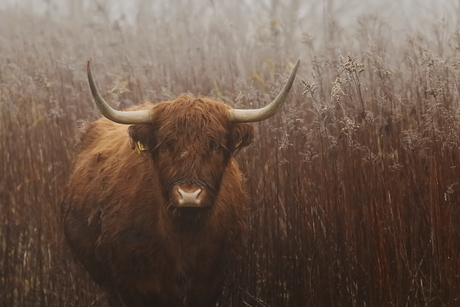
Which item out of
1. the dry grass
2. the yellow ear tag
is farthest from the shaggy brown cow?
the dry grass

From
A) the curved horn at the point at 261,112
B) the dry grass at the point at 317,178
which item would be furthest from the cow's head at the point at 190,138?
the dry grass at the point at 317,178

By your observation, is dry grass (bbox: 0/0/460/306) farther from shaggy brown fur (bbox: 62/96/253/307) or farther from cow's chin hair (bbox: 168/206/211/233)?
cow's chin hair (bbox: 168/206/211/233)

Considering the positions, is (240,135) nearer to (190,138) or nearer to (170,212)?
Result: (190,138)

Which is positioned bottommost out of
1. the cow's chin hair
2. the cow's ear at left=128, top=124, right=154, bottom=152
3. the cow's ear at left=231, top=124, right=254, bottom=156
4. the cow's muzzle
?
the cow's chin hair

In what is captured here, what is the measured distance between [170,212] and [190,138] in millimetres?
468

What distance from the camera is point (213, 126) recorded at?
3797mm

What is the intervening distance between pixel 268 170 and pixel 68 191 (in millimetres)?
1523

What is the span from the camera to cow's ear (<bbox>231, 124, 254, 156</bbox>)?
13.0 feet

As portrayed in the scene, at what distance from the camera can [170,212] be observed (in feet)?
12.7

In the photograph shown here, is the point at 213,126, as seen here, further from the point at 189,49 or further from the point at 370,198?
the point at 189,49

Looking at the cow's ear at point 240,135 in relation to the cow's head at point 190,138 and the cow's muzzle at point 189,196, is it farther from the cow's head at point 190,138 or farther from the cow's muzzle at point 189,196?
the cow's muzzle at point 189,196

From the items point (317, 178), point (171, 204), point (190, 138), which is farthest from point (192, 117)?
point (317, 178)

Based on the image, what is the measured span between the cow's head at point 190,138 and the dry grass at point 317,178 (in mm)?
303

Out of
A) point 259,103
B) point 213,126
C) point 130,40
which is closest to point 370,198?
point 213,126
